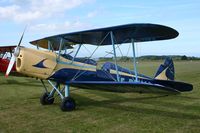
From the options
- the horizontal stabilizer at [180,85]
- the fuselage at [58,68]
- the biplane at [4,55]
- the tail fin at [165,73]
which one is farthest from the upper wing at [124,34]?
the biplane at [4,55]

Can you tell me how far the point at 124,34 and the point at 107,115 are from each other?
91.5 inches

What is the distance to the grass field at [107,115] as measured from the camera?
248 inches

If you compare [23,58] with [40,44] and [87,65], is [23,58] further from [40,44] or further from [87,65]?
[40,44]

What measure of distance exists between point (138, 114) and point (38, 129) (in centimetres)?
271

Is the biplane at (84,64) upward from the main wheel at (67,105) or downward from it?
upward

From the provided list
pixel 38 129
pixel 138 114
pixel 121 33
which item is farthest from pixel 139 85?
pixel 38 129

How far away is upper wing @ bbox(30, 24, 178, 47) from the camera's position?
24.7ft

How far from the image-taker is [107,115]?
7.59 m

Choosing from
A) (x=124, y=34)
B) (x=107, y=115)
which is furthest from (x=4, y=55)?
(x=107, y=115)

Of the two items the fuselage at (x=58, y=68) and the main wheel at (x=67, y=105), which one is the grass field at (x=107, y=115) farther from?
the fuselage at (x=58, y=68)

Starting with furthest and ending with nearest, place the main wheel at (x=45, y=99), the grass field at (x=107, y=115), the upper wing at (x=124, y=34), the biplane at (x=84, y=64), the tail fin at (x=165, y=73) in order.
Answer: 1. the tail fin at (x=165, y=73)
2. the main wheel at (x=45, y=99)
3. the biplane at (x=84, y=64)
4. the upper wing at (x=124, y=34)
5. the grass field at (x=107, y=115)

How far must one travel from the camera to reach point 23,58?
816 cm

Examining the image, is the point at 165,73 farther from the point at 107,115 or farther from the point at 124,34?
the point at 107,115

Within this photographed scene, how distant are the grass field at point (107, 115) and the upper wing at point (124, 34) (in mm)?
2007
